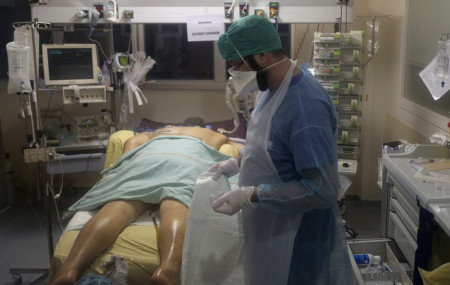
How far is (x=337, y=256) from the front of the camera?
1.57 m

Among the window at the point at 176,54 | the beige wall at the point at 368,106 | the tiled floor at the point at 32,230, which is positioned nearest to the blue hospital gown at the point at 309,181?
the beige wall at the point at 368,106

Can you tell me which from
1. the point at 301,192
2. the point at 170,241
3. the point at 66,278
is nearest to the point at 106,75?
the point at 170,241

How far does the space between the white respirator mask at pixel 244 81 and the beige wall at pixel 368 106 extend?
5.57 ft

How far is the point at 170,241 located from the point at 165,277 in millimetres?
230

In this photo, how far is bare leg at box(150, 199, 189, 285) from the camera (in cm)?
190

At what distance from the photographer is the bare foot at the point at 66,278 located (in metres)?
1.88

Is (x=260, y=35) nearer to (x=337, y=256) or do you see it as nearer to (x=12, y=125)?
(x=337, y=256)

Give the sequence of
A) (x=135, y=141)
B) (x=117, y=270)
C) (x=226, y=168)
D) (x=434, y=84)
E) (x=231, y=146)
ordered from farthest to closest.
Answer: (x=231, y=146) < (x=135, y=141) < (x=434, y=84) < (x=117, y=270) < (x=226, y=168)

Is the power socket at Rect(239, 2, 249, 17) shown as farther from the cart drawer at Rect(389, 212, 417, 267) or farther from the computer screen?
the cart drawer at Rect(389, 212, 417, 267)

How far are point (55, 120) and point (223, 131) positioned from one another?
1.42 meters

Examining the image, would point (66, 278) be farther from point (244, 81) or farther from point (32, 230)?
point (32, 230)

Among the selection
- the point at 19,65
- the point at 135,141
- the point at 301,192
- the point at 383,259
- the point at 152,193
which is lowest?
the point at 383,259

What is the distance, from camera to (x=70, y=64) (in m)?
3.51

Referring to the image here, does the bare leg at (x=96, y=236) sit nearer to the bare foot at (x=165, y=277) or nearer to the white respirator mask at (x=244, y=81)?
the bare foot at (x=165, y=277)
